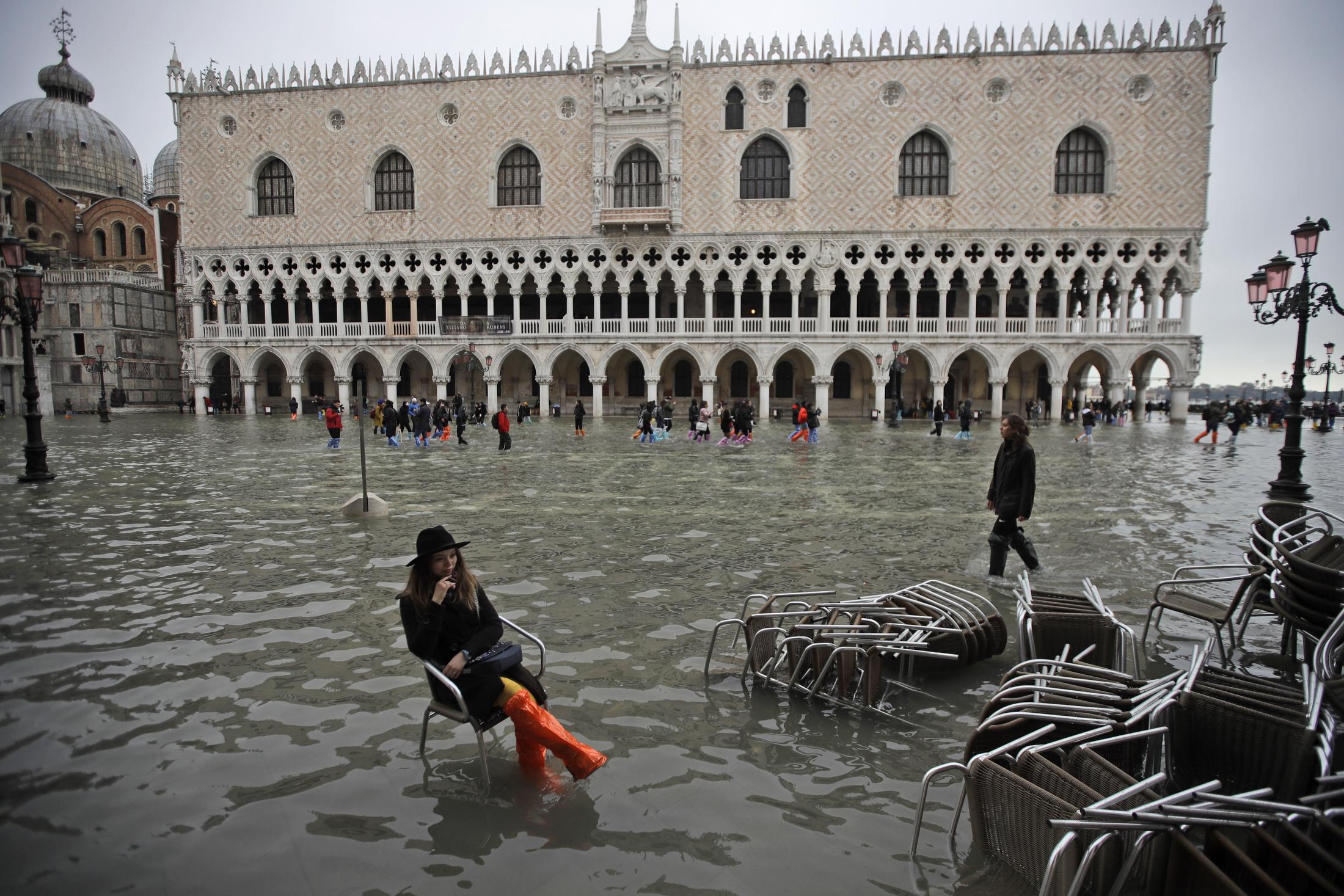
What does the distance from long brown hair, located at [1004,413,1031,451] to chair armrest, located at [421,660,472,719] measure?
205 inches

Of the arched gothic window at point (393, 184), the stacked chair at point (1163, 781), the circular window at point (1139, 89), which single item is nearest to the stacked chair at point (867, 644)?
the stacked chair at point (1163, 781)

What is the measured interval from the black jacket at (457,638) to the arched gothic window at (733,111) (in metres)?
36.1

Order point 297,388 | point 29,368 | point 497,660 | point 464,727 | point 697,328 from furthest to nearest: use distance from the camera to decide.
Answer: point 297,388
point 697,328
point 29,368
point 464,727
point 497,660

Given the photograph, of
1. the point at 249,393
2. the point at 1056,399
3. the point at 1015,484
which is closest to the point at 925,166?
the point at 1056,399

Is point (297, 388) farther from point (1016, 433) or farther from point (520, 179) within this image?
point (1016, 433)

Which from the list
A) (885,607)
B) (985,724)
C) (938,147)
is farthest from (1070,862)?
(938,147)

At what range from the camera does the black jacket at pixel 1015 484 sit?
6664 millimetres

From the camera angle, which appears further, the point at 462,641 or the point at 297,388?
the point at 297,388

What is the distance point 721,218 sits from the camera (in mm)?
36312

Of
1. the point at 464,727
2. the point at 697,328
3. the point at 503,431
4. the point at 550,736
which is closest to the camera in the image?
the point at 550,736

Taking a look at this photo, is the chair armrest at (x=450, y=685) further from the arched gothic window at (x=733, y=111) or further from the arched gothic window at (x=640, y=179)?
the arched gothic window at (x=733, y=111)

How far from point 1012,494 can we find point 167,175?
72386 millimetres

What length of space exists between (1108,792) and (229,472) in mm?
15042

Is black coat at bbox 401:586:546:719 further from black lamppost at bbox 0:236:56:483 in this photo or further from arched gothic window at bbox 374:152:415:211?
arched gothic window at bbox 374:152:415:211
